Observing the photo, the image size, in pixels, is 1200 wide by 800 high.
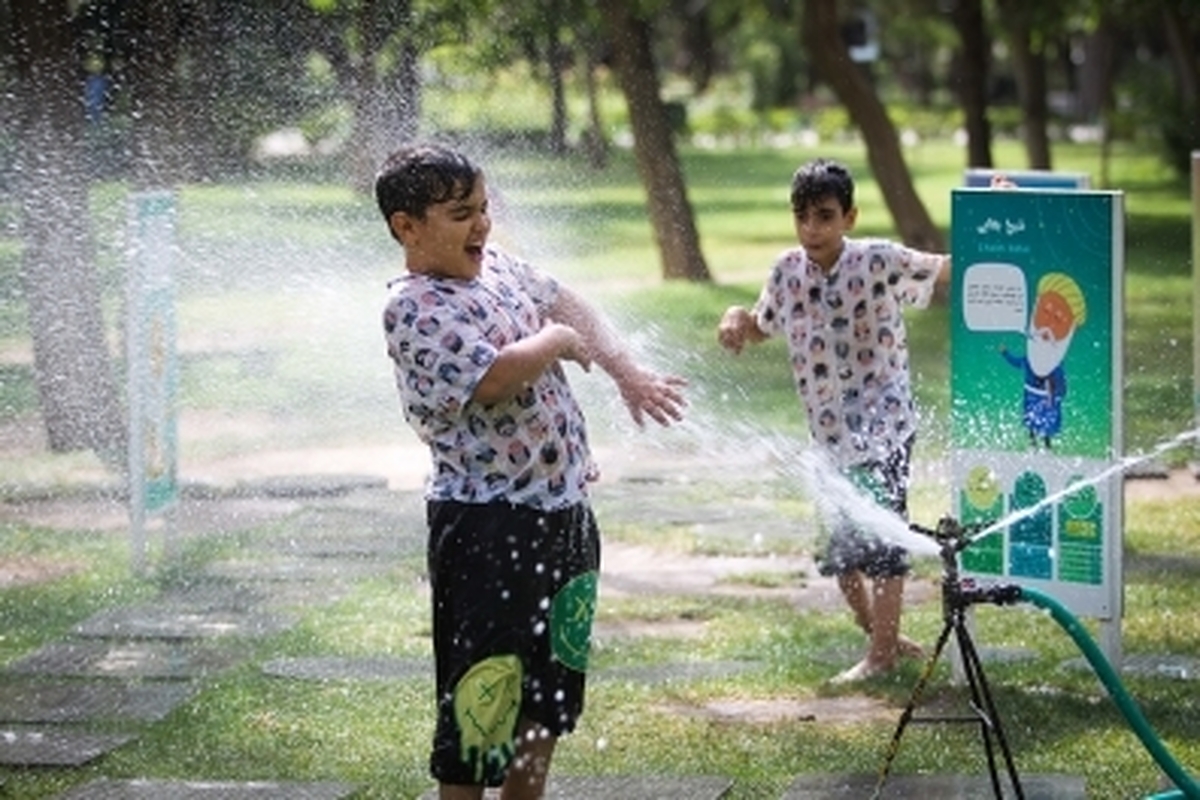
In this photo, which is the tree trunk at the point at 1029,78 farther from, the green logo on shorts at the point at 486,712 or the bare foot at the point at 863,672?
the green logo on shorts at the point at 486,712

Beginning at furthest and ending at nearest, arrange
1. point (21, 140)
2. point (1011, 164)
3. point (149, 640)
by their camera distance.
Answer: point (1011, 164) < point (21, 140) < point (149, 640)

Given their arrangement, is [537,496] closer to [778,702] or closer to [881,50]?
[778,702]

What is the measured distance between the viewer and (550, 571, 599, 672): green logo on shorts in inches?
195

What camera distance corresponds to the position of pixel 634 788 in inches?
230

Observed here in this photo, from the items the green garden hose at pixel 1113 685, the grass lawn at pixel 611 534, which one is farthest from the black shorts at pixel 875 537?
the green garden hose at pixel 1113 685

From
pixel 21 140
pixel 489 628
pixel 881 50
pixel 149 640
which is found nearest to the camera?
pixel 489 628

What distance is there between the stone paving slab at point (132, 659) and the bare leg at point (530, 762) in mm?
2458

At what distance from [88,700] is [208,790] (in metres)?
1.14

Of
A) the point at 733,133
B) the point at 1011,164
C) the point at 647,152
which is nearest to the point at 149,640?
the point at 647,152

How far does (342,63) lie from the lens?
19.4 m

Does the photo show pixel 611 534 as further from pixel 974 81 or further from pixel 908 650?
pixel 974 81

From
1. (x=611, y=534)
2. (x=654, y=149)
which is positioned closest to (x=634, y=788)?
(x=611, y=534)

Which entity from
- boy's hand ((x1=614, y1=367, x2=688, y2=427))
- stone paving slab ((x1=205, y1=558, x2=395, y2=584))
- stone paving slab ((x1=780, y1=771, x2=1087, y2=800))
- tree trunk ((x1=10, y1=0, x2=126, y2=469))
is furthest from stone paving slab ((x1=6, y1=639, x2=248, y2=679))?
tree trunk ((x1=10, y1=0, x2=126, y2=469))

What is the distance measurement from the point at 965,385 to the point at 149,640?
109 inches
